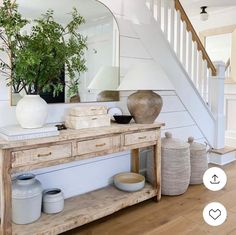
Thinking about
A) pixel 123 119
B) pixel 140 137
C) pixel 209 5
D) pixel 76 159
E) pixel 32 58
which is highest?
pixel 209 5

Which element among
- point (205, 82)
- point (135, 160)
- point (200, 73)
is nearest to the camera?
point (135, 160)

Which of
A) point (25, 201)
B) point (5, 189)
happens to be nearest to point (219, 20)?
point (25, 201)

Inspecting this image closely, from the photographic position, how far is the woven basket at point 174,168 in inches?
101

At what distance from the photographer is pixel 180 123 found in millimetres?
3340

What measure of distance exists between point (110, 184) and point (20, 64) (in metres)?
1.47

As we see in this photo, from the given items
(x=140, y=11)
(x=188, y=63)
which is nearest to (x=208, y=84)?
(x=188, y=63)

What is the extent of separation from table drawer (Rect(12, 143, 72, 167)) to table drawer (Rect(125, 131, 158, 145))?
0.56 metres

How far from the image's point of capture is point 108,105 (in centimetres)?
260

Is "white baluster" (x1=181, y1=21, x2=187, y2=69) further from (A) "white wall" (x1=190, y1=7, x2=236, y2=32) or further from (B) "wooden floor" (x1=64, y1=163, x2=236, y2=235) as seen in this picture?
(A) "white wall" (x1=190, y1=7, x2=236, y2=32)

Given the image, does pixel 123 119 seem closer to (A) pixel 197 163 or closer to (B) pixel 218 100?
(A) pixel 197 163

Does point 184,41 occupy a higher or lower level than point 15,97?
higher

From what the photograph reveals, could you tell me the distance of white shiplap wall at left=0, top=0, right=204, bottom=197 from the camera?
86.0 inches

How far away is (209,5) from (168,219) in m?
3.59

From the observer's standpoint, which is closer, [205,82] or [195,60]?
[195,60]
